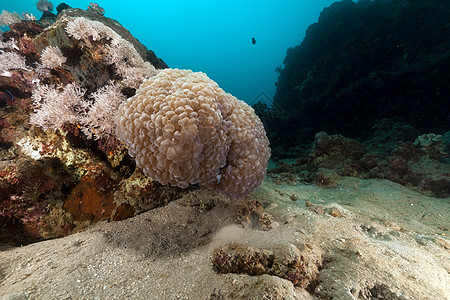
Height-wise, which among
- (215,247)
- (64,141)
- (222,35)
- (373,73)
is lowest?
(215,247)

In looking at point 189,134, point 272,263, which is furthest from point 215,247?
point 189,134

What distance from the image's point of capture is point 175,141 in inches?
81.7

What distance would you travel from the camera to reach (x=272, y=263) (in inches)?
67.0

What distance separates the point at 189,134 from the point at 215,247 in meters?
1.32

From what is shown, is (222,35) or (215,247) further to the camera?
(222,35)

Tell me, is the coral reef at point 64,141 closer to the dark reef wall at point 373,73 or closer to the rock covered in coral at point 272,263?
the rock covered in coral at point 272,263

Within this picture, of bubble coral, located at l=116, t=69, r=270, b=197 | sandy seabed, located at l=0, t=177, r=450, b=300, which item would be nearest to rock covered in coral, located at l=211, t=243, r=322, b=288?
sandy seabed, located at l=0, t=177, r=450, b=300

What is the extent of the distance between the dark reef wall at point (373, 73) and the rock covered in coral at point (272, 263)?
9816mm

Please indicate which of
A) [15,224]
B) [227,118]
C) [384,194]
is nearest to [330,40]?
[384,194]

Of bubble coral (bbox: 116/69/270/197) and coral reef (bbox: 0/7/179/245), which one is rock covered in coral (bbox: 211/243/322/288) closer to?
bubble coral (bbox: 116/69/270/197)

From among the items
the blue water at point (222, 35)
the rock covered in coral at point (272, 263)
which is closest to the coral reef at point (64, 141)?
the rock covered in coral at point (272, 263)

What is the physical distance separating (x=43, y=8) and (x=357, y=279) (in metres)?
14.7

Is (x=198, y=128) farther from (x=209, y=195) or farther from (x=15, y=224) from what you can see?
(x=15, y=224)

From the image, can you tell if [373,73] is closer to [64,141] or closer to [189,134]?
[189,134]
